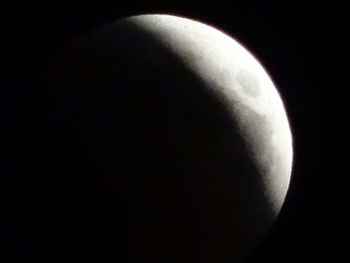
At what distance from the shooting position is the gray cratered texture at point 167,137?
13.4ft

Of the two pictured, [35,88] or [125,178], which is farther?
[35,88]

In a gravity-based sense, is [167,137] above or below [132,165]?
above

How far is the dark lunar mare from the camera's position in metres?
4.08

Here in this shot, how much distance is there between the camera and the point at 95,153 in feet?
13.5

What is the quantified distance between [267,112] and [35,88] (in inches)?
46.3

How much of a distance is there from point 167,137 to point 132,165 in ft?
0.68

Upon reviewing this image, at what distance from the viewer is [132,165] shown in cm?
407

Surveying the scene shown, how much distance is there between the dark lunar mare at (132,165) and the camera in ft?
13.4

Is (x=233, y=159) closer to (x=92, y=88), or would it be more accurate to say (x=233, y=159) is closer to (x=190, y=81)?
(x=190, y=81)

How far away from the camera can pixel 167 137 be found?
4.07m

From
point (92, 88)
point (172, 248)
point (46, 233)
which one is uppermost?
point (92, 88)

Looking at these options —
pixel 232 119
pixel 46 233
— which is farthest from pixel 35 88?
pixel 232 119

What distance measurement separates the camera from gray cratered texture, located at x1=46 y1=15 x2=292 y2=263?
4082mm

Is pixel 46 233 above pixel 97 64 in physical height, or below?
below
